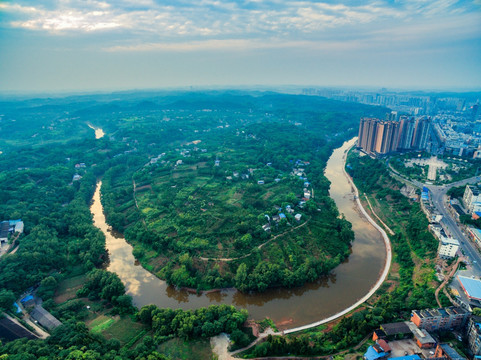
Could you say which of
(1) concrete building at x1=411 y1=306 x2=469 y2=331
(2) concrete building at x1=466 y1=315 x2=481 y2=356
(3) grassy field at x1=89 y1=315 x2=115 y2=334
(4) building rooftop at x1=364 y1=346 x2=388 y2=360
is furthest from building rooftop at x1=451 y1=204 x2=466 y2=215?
(3) grassy field at x1=89 y1=315 x2=115 y2=334

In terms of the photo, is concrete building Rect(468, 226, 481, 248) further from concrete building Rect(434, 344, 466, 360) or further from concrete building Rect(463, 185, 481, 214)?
concrete building Rect(434, 344, 466, 360)

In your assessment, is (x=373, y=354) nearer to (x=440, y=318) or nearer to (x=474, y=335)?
(x=440, y=318)

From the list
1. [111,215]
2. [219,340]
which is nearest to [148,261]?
[111,215]

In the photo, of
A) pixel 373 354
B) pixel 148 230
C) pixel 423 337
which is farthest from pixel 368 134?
pixel 373 354

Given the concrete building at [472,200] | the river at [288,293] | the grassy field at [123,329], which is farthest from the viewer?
the concrete building at [472,200]

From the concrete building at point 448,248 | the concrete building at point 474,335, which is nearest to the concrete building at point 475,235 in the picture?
the concrete building at point 448,248

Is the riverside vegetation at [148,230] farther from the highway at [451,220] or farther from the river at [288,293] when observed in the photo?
the highway at [451,220]

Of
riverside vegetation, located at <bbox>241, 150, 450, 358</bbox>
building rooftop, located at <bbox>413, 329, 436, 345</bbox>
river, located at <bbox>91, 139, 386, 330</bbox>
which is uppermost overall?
building rooftop, located at <bbox>413, 329, 436, 345</bbox>
